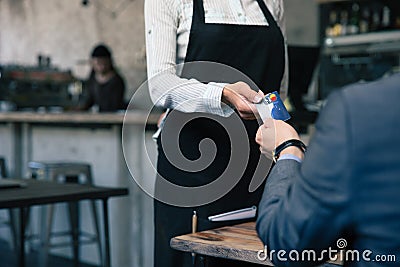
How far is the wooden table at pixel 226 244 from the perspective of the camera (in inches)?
52.1

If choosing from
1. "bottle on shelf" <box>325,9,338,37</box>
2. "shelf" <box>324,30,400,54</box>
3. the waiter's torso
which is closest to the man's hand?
the waiter's torso

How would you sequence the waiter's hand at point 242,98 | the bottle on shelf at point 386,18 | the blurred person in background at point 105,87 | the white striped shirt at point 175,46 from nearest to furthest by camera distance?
the waiter's hand at point 242,98, the white striped shirt at point 175,46, the bottle on shelf at point 386,18, the blurred person in background at point 105,87

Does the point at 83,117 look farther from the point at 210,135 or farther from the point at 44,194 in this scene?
the point at 210,135

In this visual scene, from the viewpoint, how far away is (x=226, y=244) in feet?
4.51

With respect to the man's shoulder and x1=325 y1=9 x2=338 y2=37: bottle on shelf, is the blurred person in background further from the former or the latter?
the man's shoulder

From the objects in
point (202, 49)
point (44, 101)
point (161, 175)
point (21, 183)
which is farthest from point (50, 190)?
point (44, 101)

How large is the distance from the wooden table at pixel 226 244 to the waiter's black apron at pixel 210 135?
17 centimetres

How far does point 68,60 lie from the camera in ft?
29.4

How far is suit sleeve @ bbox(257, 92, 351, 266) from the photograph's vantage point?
32.8 inches

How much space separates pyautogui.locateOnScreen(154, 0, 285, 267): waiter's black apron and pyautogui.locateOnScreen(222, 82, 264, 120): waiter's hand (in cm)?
20

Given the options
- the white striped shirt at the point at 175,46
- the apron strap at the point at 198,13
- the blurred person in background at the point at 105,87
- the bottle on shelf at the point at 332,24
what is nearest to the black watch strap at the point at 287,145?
the white striped shirt at the point at 175,46

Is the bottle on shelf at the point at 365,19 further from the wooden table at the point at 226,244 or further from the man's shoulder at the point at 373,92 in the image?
the man's shoulder at the point at 373,92

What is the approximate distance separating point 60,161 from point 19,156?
49cm

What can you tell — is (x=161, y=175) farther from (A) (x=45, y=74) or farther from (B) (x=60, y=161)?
(A) (x=45, y=74)
